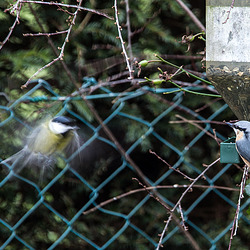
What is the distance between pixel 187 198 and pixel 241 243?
35 centimetres

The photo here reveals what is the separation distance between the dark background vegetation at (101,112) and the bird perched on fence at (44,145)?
0.17 ft

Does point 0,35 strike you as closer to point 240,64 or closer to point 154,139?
point 154,139

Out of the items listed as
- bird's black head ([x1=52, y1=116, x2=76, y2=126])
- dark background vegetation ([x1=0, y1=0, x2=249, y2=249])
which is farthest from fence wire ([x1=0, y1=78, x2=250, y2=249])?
bird's black head ([x1=52, y1=116, x2=76, y2=126])

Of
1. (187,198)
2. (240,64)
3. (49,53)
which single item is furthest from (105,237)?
(240,64)

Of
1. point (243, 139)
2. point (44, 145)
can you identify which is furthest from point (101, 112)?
point (243, 139)

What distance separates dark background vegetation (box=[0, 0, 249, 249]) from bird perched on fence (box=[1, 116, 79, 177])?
51 millimetres

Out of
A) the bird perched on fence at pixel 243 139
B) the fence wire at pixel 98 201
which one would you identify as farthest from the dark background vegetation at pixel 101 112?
the bird perched on fence at pixel 243 139

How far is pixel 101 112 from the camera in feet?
8.21

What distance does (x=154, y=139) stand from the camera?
8.55ft

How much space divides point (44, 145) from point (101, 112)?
1.18 feet

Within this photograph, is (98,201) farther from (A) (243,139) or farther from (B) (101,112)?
(A) (243,139)

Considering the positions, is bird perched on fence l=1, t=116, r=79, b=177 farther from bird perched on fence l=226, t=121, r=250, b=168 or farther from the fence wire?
bird perched on fence l=226, t=121, r=250, b=168

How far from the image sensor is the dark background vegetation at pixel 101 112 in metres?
2.35

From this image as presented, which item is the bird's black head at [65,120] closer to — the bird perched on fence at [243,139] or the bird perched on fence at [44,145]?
the bird perched on fence at [44,145]
